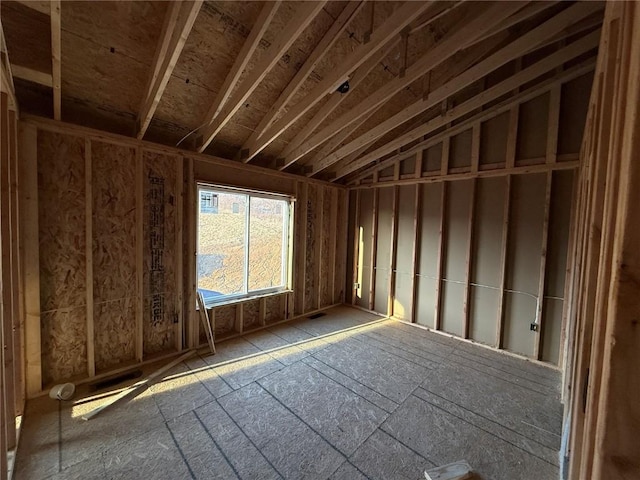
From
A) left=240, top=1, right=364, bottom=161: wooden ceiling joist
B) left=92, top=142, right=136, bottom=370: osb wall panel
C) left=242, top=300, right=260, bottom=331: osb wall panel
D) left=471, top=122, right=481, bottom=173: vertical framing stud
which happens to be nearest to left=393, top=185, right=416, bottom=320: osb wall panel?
left=471, top=122, right=481, bottom=173: vertical framing stud

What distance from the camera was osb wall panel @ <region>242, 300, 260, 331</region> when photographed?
456 centimetres

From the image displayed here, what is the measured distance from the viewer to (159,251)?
3.56m

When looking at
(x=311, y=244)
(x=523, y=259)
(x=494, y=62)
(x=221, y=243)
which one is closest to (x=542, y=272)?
(x=523, y=259)

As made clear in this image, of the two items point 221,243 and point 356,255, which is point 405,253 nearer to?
point 356,255

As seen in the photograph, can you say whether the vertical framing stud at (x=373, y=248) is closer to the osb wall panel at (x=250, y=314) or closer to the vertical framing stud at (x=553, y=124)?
the osb wall panel at (x=250, y=314)

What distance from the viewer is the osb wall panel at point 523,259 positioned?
12.5ft

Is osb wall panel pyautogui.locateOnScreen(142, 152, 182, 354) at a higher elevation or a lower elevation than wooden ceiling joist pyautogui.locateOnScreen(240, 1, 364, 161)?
lower

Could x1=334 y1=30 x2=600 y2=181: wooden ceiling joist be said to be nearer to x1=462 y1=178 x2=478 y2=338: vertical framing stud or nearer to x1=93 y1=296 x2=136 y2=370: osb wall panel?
x1=462 y1=178 x2=478 y2=338: vertical framing stud

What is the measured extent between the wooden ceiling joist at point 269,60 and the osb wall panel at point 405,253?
3.38 meters

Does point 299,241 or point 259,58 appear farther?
point 299,241

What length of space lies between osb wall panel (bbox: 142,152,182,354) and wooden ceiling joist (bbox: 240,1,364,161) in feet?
4.47

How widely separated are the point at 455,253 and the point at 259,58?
157 inches

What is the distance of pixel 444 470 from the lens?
199cm

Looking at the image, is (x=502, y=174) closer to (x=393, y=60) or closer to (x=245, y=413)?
(x=393, y=60)
